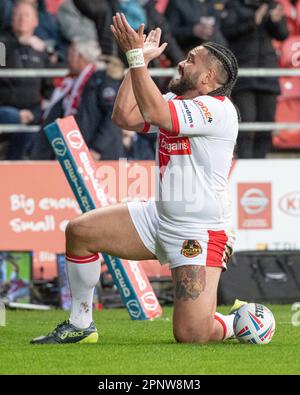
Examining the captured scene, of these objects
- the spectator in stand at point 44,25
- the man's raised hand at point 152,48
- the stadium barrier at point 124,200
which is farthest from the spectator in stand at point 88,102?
the man's raised hand at point 152,48

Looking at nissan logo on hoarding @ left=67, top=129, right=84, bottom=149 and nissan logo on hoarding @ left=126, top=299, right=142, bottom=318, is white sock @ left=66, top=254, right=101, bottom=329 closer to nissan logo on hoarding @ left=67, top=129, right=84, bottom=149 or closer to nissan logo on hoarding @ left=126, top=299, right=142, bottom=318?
nissan logo on hoarding @ left=126, top=299, right=142, bottom=318

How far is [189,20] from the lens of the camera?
49.2ft

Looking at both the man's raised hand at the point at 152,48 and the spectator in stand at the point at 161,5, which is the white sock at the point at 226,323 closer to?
the man's raised hand at the point at 152,48

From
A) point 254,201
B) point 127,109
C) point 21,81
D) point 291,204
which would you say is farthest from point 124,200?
point 127,109

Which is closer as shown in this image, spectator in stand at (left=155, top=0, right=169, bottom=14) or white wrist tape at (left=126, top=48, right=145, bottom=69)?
white wrist tape at (left=126, top=48, right=145, bottom=69)

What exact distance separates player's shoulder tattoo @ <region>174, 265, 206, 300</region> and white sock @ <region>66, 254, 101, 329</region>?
587 mm

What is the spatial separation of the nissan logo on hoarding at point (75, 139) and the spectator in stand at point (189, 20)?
13.1 ft

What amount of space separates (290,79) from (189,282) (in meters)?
7.83

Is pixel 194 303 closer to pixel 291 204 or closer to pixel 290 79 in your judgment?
pixel 291 204

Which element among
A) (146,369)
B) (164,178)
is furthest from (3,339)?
(146,369)

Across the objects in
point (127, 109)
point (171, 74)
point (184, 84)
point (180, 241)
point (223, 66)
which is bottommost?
point (180, 241)

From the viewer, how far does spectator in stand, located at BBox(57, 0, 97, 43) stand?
14.6m

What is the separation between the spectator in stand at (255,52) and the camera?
14906mm

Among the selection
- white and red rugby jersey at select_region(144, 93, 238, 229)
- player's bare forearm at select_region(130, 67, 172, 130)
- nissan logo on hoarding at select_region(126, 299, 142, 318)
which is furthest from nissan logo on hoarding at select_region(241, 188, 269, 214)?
player's bare forearm at select_region(130, 67, 172, 130)
